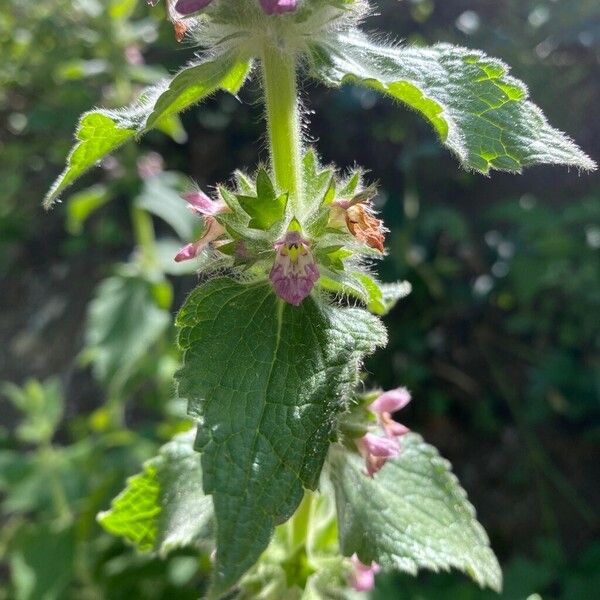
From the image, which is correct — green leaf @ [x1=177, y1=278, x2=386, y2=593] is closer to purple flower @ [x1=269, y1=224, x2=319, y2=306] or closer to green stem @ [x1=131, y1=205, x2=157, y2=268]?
purple flower @ [x1=269, y1=224, x2=319, y2=306]

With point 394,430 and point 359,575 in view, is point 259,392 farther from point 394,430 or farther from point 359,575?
point 359,575

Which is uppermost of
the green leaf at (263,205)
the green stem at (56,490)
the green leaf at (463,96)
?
the green leaf at (463,96)

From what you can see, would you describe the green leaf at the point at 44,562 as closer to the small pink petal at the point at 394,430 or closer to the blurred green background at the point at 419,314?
the blurred green background at the point at 419,314

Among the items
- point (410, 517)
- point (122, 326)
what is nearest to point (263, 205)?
point (410, 517)

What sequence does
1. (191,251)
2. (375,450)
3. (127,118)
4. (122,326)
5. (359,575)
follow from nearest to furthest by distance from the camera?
(127,118) < (191,251) < (375,450) < (359,575) < (122,326)

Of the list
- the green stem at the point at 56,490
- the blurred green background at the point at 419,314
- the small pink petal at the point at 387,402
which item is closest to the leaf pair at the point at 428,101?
the small pink petal at the point at 387,402

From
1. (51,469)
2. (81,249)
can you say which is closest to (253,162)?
(81,249)

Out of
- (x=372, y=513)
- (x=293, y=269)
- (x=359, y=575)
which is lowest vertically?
(x=359, y=575)
